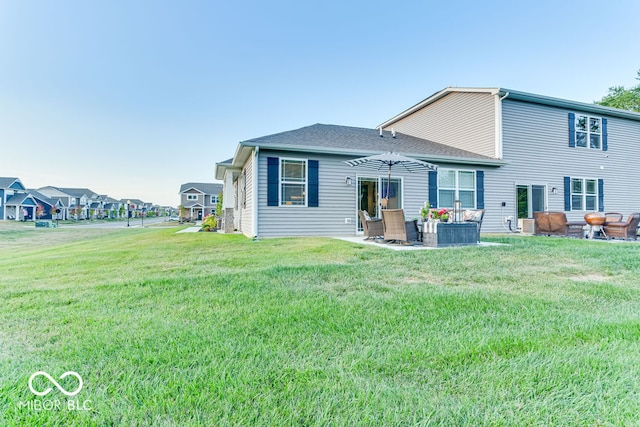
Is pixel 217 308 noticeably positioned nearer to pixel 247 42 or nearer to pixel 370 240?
pixel 370 240

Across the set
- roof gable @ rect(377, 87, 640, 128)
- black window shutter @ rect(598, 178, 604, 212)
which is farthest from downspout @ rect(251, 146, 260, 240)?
black window shutter @ rect(598, 178, 604, 212)

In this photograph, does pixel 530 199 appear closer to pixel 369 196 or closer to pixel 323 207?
pixel 369 196

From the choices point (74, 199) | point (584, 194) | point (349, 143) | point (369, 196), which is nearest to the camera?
point (349, 143)

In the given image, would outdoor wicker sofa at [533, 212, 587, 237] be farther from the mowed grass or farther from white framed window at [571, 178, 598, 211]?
the mowed grass

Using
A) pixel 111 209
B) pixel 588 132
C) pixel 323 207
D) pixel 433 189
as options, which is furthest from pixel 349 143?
pixel 111 209

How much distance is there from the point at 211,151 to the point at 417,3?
12.7 metres

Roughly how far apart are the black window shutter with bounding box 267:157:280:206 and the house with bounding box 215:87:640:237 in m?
0.03

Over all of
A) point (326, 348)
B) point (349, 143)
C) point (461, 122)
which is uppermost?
point (461, 122)

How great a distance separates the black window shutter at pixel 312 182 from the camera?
8844mm

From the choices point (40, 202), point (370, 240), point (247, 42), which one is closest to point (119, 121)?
point (247, 42)

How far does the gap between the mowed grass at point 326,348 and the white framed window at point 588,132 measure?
1098 centimetres

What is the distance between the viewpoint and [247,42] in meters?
11.6

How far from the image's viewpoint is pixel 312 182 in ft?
29.0

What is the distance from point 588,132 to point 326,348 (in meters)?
15.4
